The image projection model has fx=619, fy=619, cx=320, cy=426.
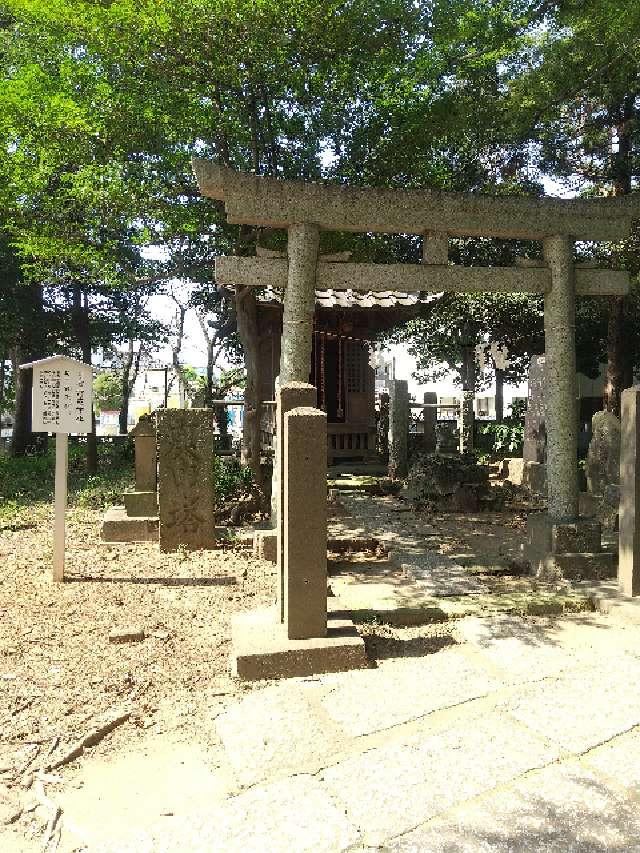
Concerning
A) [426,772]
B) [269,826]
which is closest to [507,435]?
[426,772]

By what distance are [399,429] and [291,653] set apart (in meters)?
10.6

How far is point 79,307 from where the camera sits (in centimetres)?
1916

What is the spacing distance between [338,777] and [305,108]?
975 centimetres

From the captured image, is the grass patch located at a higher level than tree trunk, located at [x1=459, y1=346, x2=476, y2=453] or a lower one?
lower

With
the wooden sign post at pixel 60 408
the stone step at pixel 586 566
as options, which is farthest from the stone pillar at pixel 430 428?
the wooden sign post at pixel 60 408

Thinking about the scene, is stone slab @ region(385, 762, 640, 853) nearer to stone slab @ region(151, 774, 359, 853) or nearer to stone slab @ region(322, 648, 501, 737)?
stone slab @ region(151, 774, 359, 853)

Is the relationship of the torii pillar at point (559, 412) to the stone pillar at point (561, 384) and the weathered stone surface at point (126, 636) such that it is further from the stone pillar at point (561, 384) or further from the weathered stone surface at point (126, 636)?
the weathered stone surface at point (126, 636)

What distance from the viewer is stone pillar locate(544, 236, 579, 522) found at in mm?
6727

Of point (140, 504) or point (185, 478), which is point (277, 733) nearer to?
point (185, 478)

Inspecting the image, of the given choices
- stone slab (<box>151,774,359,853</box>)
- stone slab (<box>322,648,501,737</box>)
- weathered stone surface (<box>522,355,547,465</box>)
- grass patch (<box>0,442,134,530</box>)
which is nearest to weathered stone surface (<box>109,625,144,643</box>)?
stone slab (<box>322,648,501,737</box>)

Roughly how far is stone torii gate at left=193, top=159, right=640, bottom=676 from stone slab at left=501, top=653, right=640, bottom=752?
249 cm

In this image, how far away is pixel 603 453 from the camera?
416 inches

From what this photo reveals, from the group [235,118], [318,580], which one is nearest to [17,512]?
[235,118]

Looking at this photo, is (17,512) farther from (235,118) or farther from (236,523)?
(235,118)
